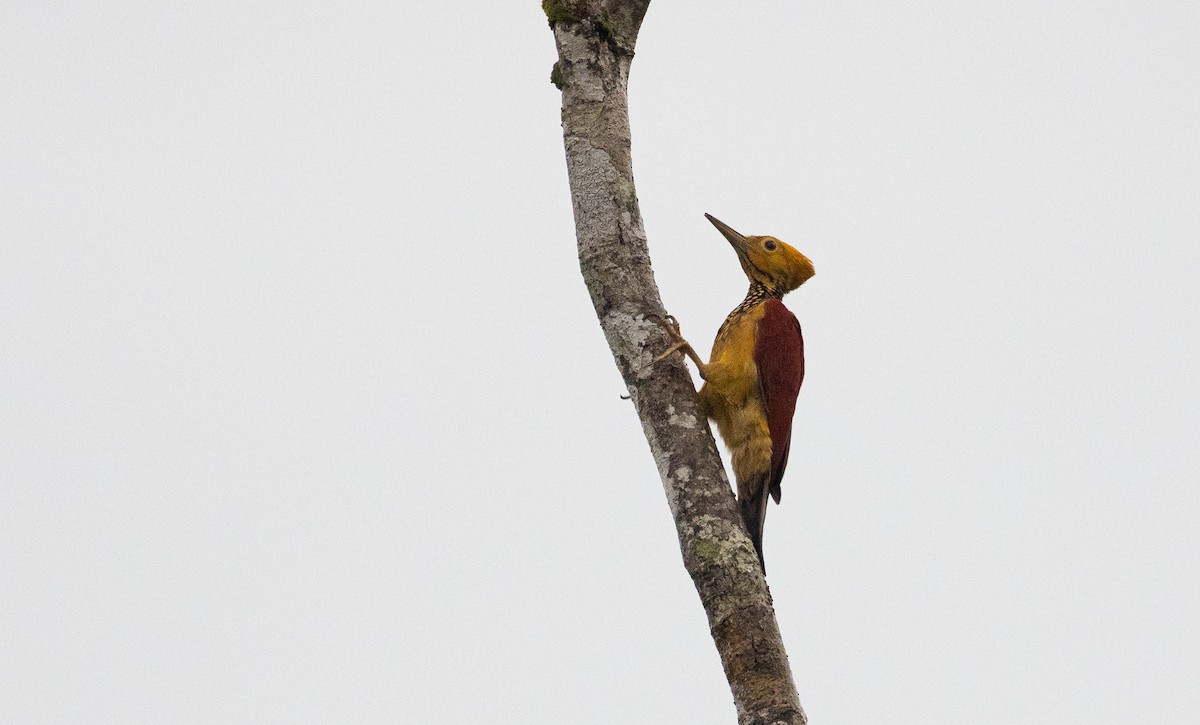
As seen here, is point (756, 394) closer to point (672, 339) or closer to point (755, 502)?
point (755, 502)

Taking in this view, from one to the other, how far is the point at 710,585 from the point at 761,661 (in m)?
0.28

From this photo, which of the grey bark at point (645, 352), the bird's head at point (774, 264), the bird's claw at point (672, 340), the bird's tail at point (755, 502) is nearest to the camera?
the grey bark at point (645, 352)

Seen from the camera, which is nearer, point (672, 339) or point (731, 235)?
point (672, 339)

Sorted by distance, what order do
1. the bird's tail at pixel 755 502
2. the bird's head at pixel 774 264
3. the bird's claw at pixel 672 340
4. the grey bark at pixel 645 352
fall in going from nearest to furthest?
the grey bark at pixel 645 352 < the bird's claw at pixel 672 340 < the bird's tail at pixel 755 502 < the bird's head at pixel 774 264

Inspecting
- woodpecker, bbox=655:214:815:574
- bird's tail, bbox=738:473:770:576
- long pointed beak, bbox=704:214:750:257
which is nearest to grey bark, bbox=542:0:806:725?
woodpecker, bbox=655:214:815:574

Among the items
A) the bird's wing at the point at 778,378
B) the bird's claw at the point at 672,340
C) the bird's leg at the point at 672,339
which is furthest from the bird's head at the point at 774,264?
the bird's claw at the point at 672,340

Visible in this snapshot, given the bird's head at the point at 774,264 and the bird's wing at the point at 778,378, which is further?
the bird's head at the point at 774,264

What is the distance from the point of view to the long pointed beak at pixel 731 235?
613cm

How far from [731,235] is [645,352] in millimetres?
2388

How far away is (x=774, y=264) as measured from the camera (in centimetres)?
601

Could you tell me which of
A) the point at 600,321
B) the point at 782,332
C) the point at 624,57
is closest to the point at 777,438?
the point at 782,332

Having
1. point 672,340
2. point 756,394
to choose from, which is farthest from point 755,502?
point 672,340

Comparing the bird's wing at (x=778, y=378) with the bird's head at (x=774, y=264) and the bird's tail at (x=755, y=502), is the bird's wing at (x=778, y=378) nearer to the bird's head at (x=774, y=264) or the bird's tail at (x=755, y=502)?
the bird's tail at (x=755, y=502)

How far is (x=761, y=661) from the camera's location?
10.6ft
